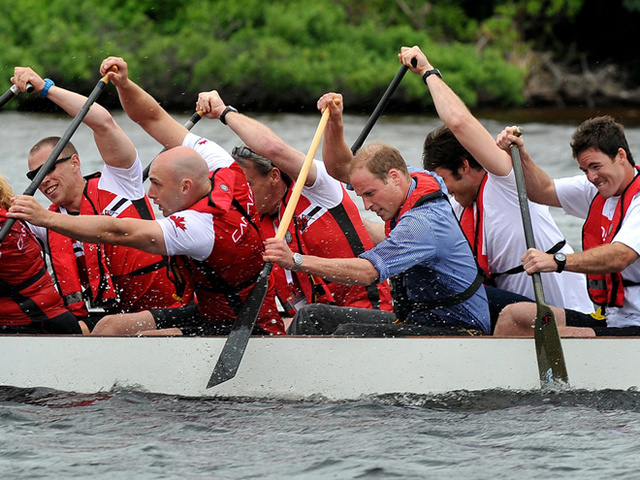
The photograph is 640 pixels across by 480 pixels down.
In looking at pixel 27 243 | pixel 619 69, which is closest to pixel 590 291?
pixel 27 243

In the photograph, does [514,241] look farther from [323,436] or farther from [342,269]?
[323,436]

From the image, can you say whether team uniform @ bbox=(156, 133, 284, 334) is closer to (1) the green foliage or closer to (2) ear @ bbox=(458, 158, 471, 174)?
(2) ear @ bbox=(458, 158, 471, 174)

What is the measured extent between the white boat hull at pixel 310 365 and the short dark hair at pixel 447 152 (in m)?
0.96

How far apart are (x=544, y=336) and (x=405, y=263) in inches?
29.4

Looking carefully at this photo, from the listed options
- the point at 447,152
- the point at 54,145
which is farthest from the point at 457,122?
the point at 54,145

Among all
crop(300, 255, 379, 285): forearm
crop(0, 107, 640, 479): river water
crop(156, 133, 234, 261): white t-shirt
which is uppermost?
crop(156, 133, 234, 261): white t-shirt

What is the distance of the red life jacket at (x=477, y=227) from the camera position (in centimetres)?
524

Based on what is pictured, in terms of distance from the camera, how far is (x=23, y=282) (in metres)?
5.17

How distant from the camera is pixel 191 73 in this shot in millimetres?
23484

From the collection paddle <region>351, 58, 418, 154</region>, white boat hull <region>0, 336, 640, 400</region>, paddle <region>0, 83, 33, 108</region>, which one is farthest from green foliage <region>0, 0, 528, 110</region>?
white boat hull <region>0, 336, 640, 400</region>

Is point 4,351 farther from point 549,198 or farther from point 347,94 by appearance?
point 347,94

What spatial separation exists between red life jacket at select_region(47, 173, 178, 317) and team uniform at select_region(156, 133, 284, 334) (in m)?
0.38

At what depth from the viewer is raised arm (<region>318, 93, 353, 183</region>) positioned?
5.27m

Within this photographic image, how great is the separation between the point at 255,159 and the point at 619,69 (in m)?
22.6
